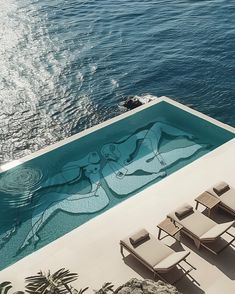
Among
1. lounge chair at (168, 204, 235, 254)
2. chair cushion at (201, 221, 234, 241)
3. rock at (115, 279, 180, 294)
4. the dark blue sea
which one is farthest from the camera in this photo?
the dark blue sea

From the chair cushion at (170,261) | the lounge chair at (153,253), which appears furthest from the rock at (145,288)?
the lounge chair at (153,253)

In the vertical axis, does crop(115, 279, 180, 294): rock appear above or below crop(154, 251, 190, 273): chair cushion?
below

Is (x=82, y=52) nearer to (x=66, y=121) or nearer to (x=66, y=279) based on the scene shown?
(x=66, y=121)

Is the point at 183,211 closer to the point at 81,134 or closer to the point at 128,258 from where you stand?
the point at 128,258

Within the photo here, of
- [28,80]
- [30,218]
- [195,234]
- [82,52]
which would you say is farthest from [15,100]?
[195,234]

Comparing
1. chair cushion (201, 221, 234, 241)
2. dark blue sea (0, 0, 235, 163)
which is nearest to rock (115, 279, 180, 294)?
chair cushion (201, 221, 234, 241)

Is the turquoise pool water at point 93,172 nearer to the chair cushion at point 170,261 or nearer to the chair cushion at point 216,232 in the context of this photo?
the chair cushion at point 170,261

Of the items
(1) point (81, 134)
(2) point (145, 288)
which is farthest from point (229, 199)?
(1) point (81, 134)

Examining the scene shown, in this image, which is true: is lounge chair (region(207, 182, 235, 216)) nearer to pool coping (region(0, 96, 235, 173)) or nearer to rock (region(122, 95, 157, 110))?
pool coping (region(0, 96, 235, 173))
